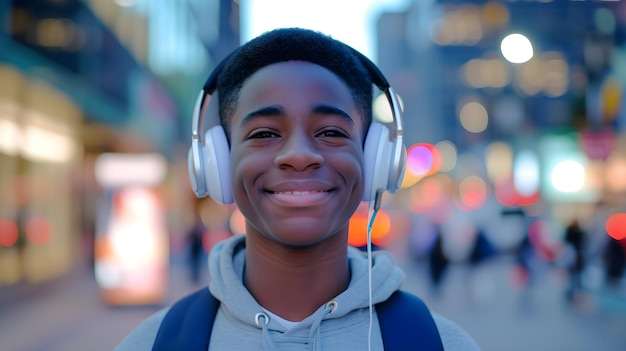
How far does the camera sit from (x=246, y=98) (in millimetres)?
1880

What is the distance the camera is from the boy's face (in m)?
1.75

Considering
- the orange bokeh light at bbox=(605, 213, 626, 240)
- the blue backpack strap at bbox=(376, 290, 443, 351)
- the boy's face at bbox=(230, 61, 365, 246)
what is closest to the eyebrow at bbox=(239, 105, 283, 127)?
the boy's face at bbox=(230, 61, 365, 246)

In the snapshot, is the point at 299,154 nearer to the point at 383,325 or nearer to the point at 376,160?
the point at 376,160

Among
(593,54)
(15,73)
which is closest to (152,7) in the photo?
(15,73)

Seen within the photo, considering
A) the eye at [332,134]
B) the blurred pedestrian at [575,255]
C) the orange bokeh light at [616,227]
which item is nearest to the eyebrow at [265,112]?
the eye at [332,134]

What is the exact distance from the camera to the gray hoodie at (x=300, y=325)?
1.78 m

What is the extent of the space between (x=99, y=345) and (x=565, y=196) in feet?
98.5

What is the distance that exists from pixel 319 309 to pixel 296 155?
1.60ft

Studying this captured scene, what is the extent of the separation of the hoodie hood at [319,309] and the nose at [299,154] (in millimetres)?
437

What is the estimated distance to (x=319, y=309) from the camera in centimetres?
184

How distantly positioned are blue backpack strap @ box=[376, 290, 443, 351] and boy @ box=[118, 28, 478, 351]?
0.02 m

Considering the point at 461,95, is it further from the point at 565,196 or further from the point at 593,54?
the point at 593,54

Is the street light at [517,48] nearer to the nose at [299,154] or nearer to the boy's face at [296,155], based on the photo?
the boy's face at [296,155]

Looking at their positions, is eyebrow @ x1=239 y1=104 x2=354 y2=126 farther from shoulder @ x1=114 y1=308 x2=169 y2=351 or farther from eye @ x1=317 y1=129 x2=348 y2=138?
shoulder @ x1=114 y1=308 x2=169 y2=351
